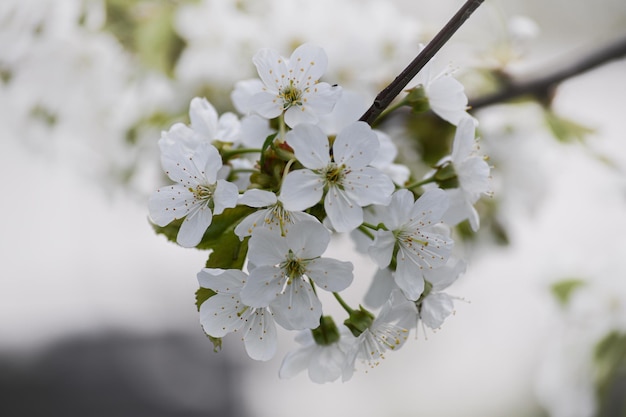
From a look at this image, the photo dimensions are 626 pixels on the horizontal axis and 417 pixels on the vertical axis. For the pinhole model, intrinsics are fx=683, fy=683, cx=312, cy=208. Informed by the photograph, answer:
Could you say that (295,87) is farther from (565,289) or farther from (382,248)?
(565,289)

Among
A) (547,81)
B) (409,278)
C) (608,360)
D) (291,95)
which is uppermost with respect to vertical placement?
(291,95)

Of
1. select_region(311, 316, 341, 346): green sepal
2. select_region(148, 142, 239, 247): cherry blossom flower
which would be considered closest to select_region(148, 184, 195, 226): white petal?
select_region(148, 142, 239, 247): cherry blossom flower

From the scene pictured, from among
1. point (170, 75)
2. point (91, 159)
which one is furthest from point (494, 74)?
point (91, 159)

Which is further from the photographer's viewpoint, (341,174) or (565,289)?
(565,289)

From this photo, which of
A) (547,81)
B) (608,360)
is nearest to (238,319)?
(547,81)

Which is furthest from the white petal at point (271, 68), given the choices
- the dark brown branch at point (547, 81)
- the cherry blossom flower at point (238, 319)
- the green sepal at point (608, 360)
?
the green sepal at point (608, 360)

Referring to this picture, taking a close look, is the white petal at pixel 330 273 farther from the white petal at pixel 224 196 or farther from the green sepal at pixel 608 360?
the green sepal at pixel 608 360

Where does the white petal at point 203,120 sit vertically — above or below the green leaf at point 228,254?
above
